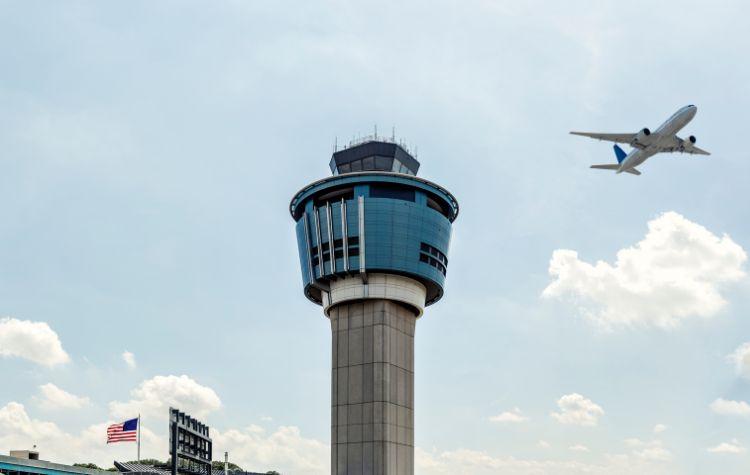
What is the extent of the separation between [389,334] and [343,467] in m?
17.7

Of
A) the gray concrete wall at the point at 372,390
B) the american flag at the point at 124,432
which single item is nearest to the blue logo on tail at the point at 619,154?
the gray concrete wall at the point at 372,390

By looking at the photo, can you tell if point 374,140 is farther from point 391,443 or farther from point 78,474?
point 78,474

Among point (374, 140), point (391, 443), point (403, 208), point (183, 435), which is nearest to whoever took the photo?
point (183, 435)

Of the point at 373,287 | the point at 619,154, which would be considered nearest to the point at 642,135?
the point at 619,154

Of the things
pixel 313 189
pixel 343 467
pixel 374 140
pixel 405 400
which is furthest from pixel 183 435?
pixel 374 140

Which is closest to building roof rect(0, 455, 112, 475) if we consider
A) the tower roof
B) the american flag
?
the american flag

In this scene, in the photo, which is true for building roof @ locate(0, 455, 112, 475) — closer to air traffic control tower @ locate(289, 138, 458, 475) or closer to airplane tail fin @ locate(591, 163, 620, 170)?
air traffic control tower @ locate(289, 138, 458, 475)

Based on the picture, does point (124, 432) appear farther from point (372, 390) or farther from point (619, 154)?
point (619, 154)

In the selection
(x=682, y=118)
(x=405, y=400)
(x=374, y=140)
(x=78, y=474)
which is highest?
(x=374, y=140)

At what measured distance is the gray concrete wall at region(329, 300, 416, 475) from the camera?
102375mm

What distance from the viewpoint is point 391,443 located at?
102625 millimetres

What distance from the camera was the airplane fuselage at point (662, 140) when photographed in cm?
8356

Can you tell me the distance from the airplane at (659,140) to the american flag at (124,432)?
59718mm

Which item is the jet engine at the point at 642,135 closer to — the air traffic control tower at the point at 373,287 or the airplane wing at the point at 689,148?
the airplane wing at the point at 689,148
